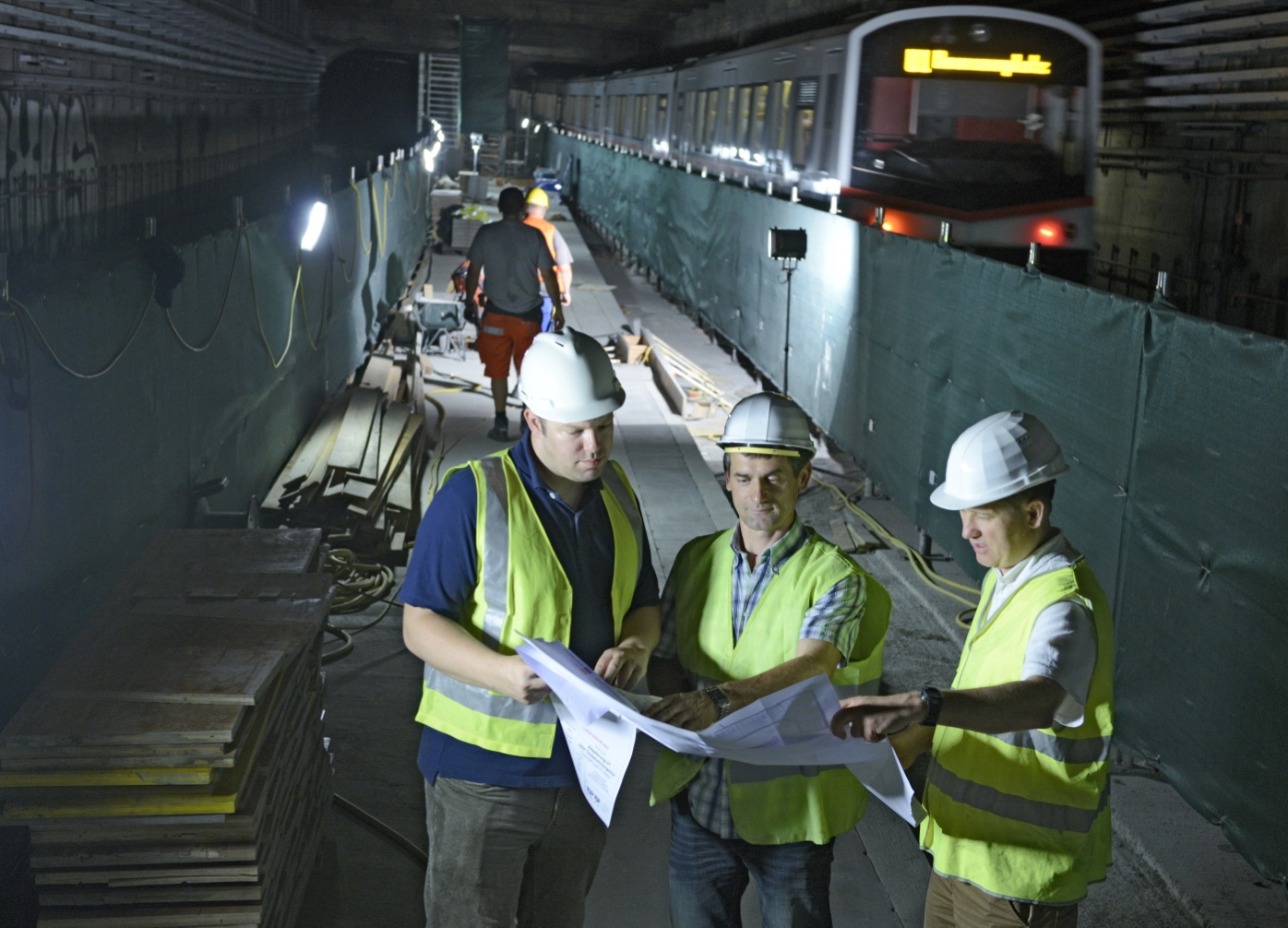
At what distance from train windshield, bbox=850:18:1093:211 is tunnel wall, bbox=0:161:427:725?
278 inches

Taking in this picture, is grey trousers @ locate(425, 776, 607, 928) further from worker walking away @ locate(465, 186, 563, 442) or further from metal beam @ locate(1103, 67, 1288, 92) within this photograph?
metal beam @ locate(1103, 67, 1288, 92)

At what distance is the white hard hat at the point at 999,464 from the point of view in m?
3.01

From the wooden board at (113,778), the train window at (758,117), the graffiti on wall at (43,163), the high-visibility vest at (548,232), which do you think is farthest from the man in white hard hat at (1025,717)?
the train window at (758,117)

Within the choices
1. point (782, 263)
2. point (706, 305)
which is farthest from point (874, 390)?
point (706, 305)

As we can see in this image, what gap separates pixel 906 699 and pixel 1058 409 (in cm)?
413

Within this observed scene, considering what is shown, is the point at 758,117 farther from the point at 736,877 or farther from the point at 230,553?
the point at 736,877

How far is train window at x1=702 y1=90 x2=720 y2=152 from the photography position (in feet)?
76.0

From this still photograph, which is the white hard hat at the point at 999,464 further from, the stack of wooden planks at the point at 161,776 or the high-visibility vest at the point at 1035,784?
the stack of wooden planks at the point at 161,776

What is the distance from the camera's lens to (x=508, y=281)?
1093 cm

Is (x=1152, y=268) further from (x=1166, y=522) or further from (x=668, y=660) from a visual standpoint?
(x=668, y=660)

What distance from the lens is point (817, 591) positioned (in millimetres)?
3227

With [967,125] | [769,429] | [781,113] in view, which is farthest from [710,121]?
[769,429]

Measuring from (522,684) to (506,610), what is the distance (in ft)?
0.73

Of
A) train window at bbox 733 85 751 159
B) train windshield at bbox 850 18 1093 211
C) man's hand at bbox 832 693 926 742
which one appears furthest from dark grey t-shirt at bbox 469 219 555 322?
train window at bbox 733 85 751 159
